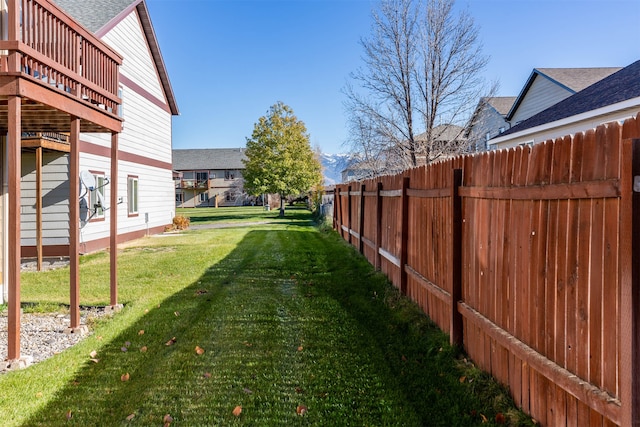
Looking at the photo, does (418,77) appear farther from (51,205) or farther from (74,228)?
(74,228)

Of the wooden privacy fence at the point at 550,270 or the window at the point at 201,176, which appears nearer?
the wooden privacy fence at the point at 550,270

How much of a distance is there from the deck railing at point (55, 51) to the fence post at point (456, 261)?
13.9 ft

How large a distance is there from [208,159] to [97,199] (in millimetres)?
42575

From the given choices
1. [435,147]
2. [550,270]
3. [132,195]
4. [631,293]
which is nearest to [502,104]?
[435,147]

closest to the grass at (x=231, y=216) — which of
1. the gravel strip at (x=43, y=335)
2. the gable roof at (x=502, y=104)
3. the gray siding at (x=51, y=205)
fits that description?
the gray siding at (x=51, y=205)

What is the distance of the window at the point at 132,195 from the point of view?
1417 cm

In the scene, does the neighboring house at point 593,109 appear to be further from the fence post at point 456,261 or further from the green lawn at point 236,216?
the green lawn at point 236,216

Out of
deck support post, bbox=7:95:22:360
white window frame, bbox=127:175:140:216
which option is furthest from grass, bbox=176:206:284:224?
deck support post, bbox=7:95:22:360

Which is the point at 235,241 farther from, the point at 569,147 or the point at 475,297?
the point at 569,147

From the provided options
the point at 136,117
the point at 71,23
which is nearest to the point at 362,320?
the point at 71,23

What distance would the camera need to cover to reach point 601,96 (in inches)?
390

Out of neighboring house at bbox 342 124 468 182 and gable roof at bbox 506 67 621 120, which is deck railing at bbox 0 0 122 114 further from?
gable roof at bbox 506 67 621 120

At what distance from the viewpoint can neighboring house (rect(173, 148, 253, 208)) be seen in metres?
51.6

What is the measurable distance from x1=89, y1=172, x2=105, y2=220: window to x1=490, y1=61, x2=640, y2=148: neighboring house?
12.5 metres
